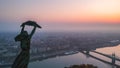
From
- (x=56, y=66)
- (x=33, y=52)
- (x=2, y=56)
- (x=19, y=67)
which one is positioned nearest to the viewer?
(x=19, y=67)

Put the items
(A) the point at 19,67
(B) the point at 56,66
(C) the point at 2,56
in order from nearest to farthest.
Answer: (A) the point at 19,67
(B) the point at 56,66
(C) the point at 2,56

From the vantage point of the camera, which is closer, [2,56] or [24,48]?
[24,48]

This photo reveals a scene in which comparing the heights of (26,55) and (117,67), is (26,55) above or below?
above

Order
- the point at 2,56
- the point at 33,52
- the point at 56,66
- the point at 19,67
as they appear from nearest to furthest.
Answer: the point at 19,67 < the point at 56,66 < the point at 2,56 < the point at 33,52

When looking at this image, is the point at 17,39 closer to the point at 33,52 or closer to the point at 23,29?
the point at 23,29

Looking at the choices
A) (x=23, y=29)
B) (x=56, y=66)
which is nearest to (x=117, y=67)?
(x=56, y=66)

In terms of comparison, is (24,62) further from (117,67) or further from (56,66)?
(117,67)

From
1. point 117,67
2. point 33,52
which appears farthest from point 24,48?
point 33,52

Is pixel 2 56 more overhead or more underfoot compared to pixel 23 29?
more underfoot

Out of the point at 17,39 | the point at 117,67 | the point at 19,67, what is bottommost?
the point at 117,67
